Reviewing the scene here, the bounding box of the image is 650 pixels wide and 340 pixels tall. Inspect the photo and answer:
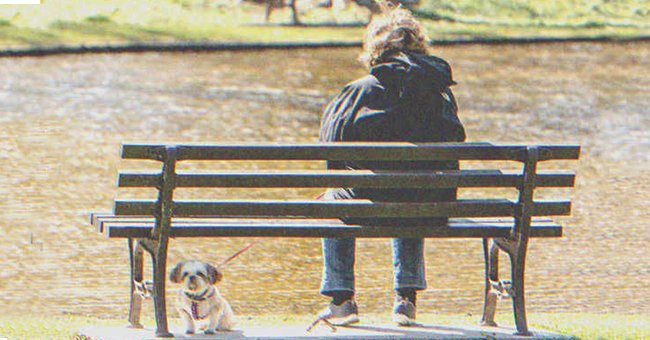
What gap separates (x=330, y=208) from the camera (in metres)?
6.01

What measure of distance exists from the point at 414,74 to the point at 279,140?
9.32 metres

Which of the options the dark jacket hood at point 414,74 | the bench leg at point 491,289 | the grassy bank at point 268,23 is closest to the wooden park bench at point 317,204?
the bench leg at point 491,289

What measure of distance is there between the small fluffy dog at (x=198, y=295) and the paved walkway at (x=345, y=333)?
7cm

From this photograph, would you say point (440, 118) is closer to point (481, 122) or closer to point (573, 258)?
point (573, 258)

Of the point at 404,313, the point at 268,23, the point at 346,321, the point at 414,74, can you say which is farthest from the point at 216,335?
the point at 268,23

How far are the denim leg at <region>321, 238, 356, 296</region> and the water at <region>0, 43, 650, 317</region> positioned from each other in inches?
72.1

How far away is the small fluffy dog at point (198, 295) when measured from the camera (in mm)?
5898

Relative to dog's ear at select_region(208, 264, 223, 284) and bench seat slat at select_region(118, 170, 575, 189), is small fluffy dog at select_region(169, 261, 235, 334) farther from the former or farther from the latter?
bench seat slat at select_region(118, 170, 575, 189)

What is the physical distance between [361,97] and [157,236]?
3.49 ft

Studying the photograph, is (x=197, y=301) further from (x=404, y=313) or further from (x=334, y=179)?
(x=404, y=313)

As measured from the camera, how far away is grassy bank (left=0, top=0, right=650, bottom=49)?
26.0 m

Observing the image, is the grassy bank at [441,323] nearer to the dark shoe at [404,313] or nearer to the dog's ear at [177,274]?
the dark shoe at [404,313]

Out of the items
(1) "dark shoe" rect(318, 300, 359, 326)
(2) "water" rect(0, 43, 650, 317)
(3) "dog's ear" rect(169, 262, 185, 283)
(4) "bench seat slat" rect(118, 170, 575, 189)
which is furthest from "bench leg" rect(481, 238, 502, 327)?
(2) "water" rect(0, 43, 650, 317)

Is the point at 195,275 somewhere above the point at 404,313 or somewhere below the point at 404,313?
above
